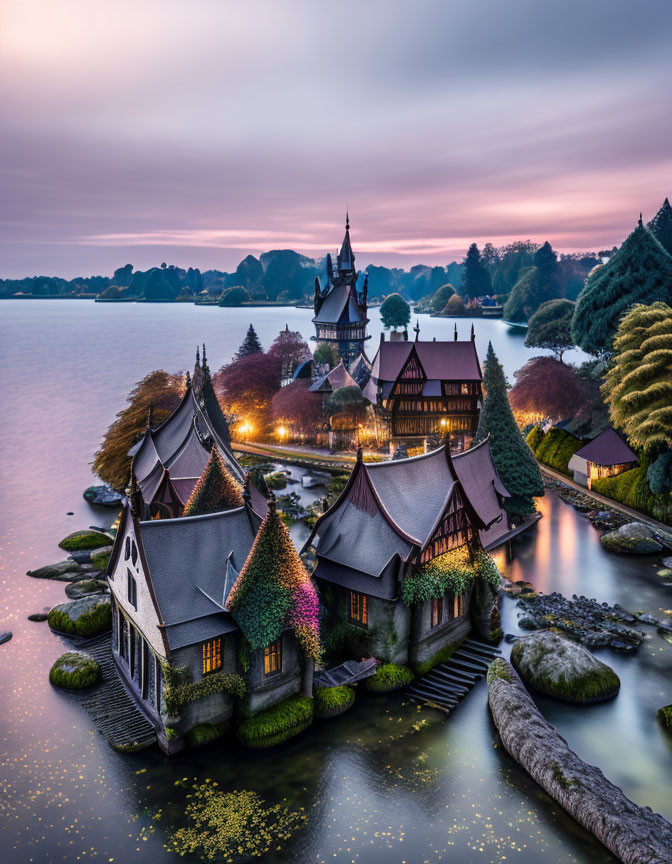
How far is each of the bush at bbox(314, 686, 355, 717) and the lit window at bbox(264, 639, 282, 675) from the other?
2941 mm

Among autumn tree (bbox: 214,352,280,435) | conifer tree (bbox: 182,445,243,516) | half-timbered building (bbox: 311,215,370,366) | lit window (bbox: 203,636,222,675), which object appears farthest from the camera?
half-timbered building (bbox: 311,215,370,366)

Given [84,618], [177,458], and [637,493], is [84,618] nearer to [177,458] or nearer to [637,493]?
[177,458]

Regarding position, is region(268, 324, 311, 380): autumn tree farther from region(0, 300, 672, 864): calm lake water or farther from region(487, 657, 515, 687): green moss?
region(487, 657, 515, 687): green moss

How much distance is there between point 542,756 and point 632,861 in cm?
455

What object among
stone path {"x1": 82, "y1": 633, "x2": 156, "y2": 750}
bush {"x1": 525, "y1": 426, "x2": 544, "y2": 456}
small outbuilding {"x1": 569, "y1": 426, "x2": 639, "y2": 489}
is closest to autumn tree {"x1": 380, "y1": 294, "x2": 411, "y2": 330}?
bush {"x1": 525, "y1": 426, "x2": 544, "y2": 456}

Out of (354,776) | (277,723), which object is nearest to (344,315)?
(277,723)

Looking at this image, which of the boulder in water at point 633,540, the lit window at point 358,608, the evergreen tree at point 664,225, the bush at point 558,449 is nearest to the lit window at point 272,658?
the lit window at point 358,608

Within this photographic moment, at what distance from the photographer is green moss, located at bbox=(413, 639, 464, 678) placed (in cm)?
3056

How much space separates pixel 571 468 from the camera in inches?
2466

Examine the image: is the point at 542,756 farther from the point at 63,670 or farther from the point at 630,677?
the point at 63,670

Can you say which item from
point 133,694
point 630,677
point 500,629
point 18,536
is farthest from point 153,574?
point 18,536

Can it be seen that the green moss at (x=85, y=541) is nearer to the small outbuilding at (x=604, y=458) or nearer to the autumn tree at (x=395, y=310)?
the small outbuilding at (x=604, y=458)

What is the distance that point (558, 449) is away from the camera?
219 feet

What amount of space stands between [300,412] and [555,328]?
46154mm
